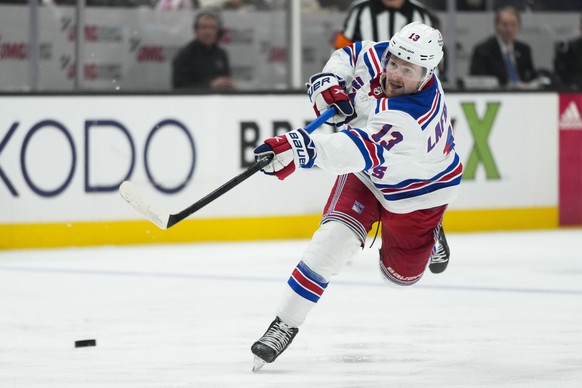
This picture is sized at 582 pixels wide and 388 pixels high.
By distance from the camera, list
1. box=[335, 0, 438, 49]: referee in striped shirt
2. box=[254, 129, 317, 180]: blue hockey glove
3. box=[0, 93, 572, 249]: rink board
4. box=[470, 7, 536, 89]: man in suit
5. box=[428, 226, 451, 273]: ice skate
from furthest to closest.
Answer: box=[470, 7, 536, 89]: man in suit, box=[0, 93, 572, 249]: rink board, box=[335, 0, 438, 49]: referee in striped shirt, box=[428, 226, 451, 273]: ice skate, box=[254, 129, 317, 180]: blue hockey glove

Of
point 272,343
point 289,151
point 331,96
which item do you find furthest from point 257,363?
point 331,96

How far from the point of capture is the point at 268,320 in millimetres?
4738

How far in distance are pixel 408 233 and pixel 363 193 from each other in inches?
7.8

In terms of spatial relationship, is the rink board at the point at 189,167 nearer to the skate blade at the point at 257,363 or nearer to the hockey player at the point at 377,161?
the hockey player at the point at 377,161

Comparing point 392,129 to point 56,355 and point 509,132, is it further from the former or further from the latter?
point 509,132

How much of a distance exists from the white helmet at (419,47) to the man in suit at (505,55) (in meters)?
4.73

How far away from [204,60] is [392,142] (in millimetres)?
4357

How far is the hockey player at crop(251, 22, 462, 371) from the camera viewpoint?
3.55m

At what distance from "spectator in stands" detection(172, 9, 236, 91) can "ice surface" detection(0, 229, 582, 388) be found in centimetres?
111

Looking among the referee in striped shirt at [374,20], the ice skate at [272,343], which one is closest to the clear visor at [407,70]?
the ice skate at [272,343]

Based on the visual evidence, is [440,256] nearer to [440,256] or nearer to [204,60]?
[440,256]

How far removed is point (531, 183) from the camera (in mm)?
8234

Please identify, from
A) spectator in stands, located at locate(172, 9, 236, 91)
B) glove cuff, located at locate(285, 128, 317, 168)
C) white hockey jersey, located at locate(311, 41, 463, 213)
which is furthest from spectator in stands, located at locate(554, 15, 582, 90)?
glove cuff, located at locate(285, 128, 317, 168)

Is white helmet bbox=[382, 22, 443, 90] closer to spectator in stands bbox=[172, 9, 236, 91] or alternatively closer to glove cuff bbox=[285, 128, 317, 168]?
glove cuff bbox=[285, 128, 317, 168]
